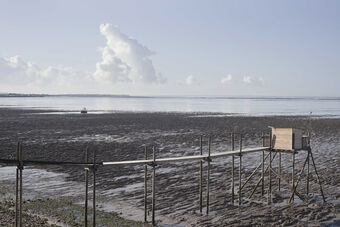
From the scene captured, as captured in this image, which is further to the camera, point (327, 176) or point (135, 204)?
point (327, 176)

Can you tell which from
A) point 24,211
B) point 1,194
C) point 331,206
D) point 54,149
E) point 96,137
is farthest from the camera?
point 96,137

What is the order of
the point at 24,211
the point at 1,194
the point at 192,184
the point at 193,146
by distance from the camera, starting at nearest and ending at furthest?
1. the point at 24,211
2. the point at 1,194
3. the point at 192,184
4. the point at 193,146

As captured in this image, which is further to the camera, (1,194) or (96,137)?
(96,137)

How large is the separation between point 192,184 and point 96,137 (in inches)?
881

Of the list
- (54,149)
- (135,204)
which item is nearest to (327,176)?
(135,204)

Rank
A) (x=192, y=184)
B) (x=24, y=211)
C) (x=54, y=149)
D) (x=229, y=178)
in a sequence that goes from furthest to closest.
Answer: (x=54, y=149)
(x=229, y=178)
(x=192, y=184)
(x=24, y=211)

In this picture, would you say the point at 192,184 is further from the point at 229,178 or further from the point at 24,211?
the point at 24,211

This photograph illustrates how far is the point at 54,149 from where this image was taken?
32.3 m

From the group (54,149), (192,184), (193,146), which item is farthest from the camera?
(193,146)

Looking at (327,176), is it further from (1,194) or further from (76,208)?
(1,194)

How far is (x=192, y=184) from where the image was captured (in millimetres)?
20859

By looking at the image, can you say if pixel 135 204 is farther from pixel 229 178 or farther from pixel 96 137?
pixel 96 137

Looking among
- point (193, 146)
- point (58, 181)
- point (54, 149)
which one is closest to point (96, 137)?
point (54, 149)

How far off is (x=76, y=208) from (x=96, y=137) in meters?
25.1
